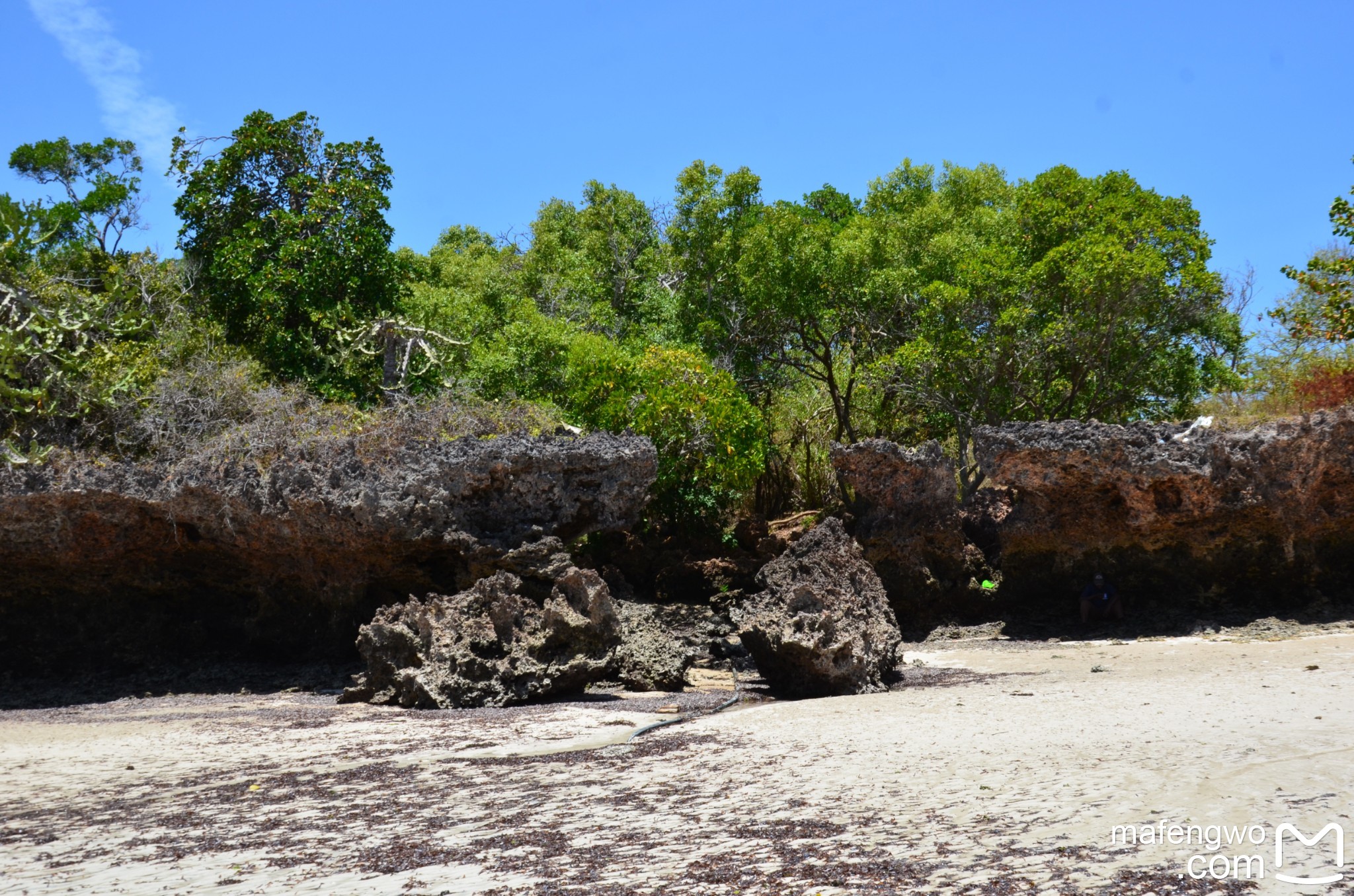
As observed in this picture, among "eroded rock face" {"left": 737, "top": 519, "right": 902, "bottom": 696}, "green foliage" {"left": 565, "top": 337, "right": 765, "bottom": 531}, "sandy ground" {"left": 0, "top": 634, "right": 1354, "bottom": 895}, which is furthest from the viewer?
"green foliage" {"left": 565, "top": 337, "right": 765, "bottom": 531}

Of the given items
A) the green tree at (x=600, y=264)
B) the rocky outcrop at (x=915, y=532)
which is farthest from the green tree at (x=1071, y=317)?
the green tree at (x=600, y=264)

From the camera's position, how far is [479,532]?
13727 millimetres

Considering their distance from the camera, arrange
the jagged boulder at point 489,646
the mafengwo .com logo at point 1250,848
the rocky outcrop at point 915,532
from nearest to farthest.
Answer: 1. the mafengwo .com logo at point 1250,848
2. the jagged boulder at point 489,646
3. the rocky outcrop at point 915,532

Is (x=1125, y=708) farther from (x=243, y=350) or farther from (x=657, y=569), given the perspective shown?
(x=243, y=350)

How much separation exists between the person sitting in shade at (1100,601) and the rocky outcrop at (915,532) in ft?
4.96

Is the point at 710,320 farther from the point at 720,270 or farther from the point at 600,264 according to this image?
the point at 600,264

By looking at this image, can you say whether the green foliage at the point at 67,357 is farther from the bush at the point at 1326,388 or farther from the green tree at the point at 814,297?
the bush at the point at 1326,388

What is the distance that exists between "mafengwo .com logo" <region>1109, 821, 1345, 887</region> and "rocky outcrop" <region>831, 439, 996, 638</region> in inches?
427

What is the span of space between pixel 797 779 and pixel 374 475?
8190mm

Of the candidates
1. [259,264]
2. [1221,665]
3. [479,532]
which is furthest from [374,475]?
[1221,665]

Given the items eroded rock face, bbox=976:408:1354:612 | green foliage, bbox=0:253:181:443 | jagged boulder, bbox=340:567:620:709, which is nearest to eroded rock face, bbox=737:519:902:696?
jagged boulder, bbox=340:567:620:709

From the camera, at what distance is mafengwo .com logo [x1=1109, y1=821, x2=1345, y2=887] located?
4.55 meters

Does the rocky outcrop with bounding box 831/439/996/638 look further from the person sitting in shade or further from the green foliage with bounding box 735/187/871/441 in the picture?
the green foliage with bounding box 735/187/871/441

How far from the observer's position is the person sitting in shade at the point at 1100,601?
1558 centimetres
